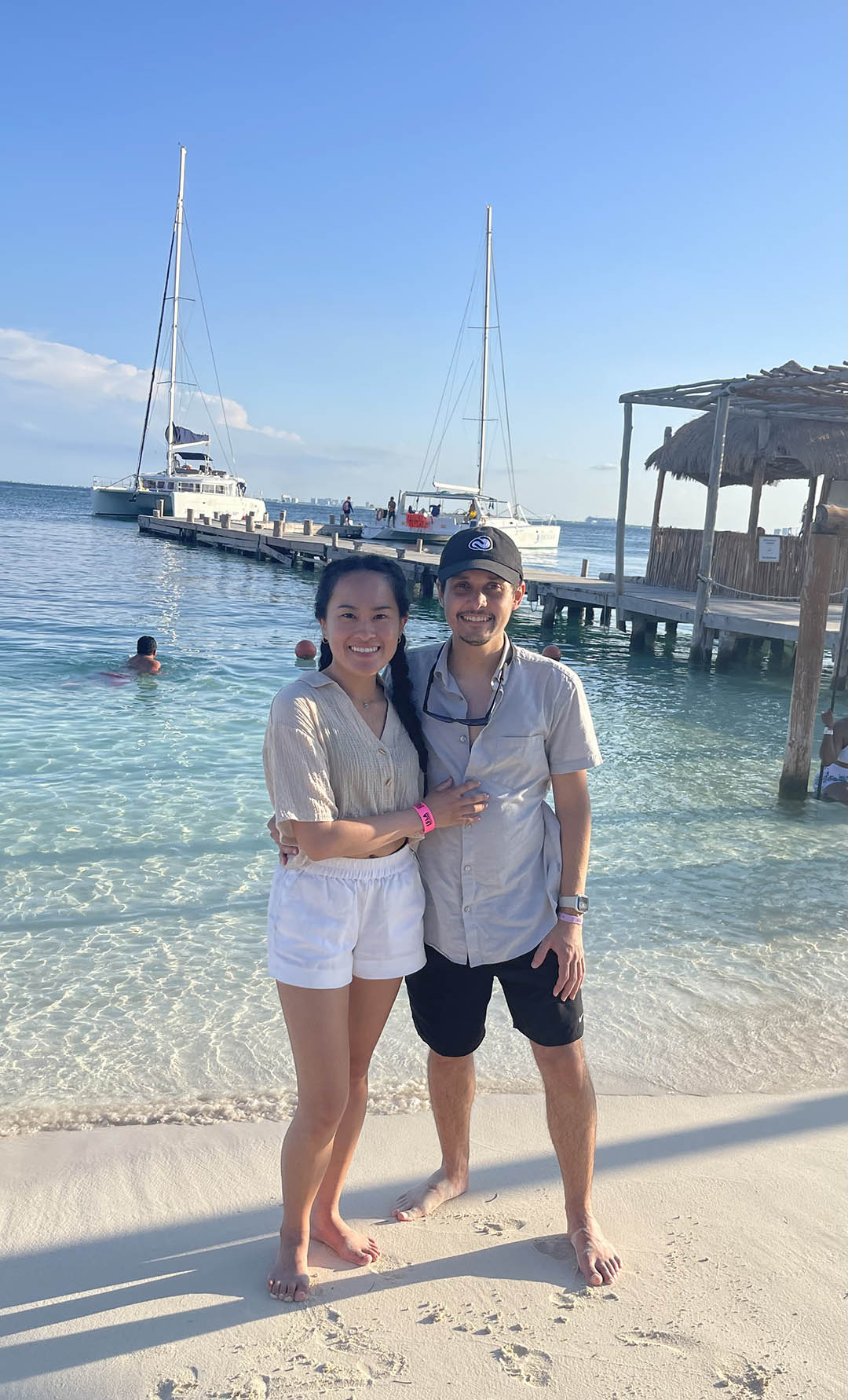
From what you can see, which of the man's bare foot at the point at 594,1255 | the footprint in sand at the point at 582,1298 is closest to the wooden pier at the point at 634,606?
the man's bare foot at the point at 594,1255

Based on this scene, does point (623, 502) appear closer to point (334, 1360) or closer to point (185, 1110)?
point (185, 1110)

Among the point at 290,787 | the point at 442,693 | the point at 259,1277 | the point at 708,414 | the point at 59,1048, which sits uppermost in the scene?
the point at 708,414

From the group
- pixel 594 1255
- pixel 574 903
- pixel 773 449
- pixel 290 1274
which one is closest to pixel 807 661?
pixel 574 903

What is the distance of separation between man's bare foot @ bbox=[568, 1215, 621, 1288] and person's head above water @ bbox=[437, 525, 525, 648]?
65.3 inches

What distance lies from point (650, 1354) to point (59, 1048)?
2.89 metres

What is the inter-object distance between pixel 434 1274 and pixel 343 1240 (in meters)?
0.27

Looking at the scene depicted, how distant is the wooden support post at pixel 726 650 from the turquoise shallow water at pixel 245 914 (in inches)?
117

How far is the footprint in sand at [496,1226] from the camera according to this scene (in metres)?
2.83

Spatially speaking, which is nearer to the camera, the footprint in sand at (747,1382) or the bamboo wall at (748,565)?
the footprint in sand at (747,1382)

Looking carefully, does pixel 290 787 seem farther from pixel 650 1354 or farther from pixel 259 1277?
pixel 650 1354

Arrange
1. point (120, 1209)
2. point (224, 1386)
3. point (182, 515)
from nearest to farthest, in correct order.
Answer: point (224, 1386)
point (120, 1209)
point (182, 515)

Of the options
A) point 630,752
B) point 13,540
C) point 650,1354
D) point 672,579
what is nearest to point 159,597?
point 672,579

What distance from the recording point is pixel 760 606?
1719cm

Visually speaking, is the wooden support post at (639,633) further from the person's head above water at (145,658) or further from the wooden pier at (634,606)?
the person's head above water at (145,658)
